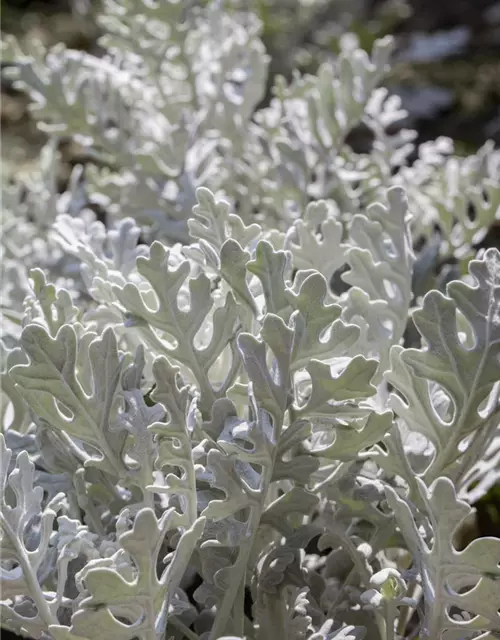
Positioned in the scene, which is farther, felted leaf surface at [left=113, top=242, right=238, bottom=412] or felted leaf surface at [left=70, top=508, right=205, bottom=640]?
felted leaf surface at [left=113, top=242, right=238, bottom=412]

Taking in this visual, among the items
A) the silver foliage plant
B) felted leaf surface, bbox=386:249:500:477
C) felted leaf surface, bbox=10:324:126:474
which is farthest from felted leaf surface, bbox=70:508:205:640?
felted leaf surface, bbox=386:249:500:477

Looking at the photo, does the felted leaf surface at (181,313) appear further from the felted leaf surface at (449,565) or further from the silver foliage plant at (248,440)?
the felted leaf surface at (449,565)

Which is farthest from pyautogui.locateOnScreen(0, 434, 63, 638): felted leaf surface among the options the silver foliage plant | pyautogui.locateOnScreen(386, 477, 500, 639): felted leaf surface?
pyautogui.locateOnScreen(386, 477, 500, 639): felted leaf surface

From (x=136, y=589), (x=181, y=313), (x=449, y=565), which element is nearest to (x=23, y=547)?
(x=136, y=589)

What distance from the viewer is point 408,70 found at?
2.30 metres

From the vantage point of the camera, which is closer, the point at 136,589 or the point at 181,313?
the point at 136,589

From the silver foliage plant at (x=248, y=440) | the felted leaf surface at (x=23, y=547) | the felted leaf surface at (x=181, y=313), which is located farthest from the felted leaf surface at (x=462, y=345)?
the felted leaf surface at (x=23, y=547)

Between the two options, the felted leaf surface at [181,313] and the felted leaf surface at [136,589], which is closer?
the felted leaf surface at [136,589]

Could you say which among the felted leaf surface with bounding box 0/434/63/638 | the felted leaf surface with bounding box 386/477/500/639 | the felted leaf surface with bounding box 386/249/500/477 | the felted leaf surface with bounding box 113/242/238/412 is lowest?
the felted leaf surface with bounding box 0/434/63/638

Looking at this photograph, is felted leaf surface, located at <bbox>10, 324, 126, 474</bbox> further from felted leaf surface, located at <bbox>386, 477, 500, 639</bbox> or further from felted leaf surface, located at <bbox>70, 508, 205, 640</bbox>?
felted leaf surface, located at <bbox>386, 477, 500, 639</bbox>

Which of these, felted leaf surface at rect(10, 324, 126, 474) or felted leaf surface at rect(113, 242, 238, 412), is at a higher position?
felted leaf surface at rect(113, 242, 238, 412)

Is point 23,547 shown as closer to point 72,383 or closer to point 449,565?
point 72,383

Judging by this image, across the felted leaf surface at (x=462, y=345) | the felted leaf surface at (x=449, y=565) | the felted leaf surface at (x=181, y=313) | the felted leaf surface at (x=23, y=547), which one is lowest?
the felted leaf surface at (x=23, y=547)

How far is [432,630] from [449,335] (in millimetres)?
230
